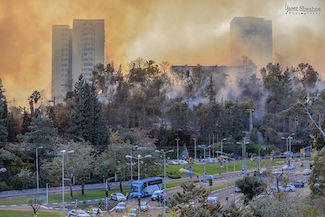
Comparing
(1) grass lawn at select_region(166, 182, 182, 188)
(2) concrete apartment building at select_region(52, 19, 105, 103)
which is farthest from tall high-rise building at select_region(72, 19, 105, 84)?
(1) grass lawn at select_region(166, 182, 182, 188)

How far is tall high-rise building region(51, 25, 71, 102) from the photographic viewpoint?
87.5m

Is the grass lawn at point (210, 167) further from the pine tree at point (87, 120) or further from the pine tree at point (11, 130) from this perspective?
the pine tree at point (11, 130)

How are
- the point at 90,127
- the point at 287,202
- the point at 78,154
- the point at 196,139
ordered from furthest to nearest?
the point at 196,139 < the point at 90,127 < the point at 78,154 < the point at 287,202

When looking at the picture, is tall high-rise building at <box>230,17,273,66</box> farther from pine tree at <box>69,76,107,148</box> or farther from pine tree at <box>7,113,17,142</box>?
pine tree at <box>7,113,17,142</box>

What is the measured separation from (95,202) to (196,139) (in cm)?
2975

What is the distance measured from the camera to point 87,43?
290ft

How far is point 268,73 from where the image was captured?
249 ft

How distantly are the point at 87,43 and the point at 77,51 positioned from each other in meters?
2.49

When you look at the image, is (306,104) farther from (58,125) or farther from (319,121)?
(58,125)

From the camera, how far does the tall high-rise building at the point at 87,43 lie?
87750mm

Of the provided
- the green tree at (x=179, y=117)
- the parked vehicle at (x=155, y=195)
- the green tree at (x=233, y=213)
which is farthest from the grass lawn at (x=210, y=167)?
the green tree at (x=233, y=213)

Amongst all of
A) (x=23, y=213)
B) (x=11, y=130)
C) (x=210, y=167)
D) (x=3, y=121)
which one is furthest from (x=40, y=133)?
(x=210, y=167)

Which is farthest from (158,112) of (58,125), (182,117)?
(58,125)

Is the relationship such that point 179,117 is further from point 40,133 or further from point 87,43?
point 87,43
